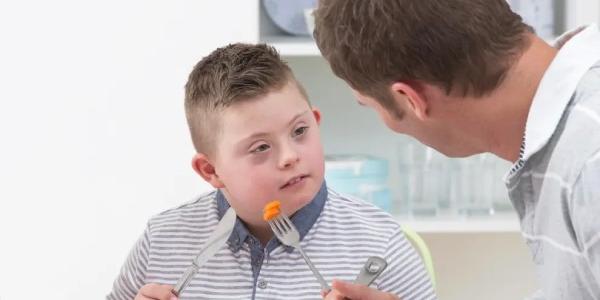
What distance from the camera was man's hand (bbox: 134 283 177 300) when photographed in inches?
58.9

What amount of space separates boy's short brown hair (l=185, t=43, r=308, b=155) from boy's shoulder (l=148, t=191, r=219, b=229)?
0.11 metres

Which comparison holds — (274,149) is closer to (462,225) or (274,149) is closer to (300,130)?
(300,130)

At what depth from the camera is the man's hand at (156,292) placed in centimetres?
150

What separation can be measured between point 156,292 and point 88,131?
3.53ft

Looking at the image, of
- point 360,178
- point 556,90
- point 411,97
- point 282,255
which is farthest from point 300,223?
point 360,178

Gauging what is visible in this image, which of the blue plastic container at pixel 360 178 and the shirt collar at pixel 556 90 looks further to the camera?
the blue plastic container at pixel 360 178

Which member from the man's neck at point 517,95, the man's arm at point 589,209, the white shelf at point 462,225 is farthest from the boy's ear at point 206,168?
the white shelf at point 462,225

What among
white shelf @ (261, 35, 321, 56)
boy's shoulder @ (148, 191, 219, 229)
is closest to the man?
boy's shoulder @ (148, 191, 219, 229)

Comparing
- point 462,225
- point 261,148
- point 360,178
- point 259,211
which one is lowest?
point 462,225

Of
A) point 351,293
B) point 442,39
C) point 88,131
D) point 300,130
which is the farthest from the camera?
point 88,131

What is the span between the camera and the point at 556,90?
114cm

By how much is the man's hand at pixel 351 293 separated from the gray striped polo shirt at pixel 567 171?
27cm

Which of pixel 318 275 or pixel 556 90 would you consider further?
pixel 318 275

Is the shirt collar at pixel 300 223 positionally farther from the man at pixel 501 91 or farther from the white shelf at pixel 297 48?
the white shelf at pixel 297 48
